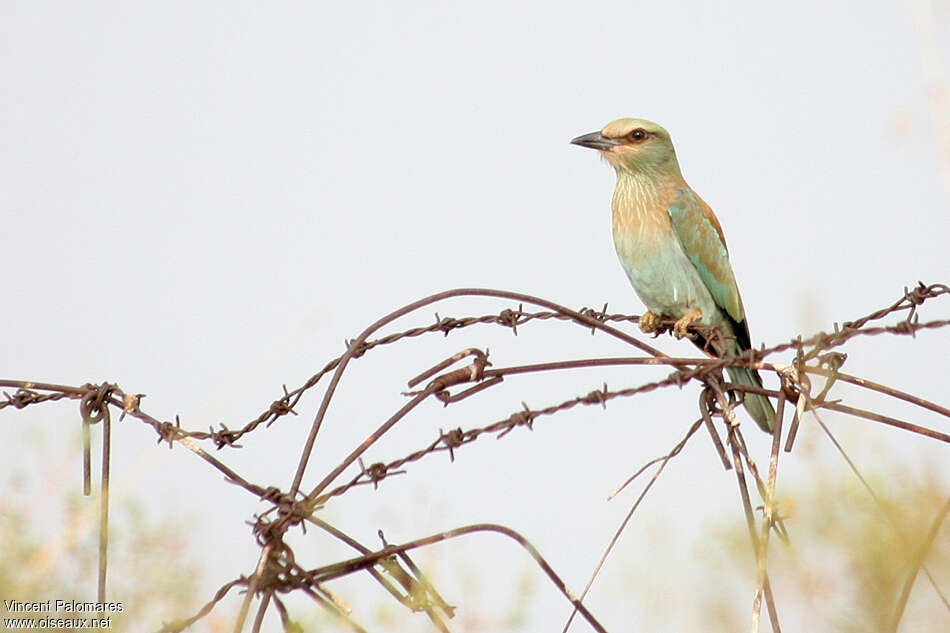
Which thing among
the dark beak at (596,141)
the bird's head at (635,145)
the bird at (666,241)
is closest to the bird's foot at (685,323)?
the bird at (666,241)

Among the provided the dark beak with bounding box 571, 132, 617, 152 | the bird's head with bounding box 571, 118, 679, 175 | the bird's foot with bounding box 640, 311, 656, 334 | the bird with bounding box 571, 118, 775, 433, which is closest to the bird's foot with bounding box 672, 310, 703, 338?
the bird with bounding box 571, 118, 775, 433

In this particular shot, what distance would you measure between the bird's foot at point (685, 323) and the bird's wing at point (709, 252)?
0.64ft

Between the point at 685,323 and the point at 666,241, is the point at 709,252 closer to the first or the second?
the point at 666,241

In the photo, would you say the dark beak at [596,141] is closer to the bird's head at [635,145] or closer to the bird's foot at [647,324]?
the bird's head at [635,145]

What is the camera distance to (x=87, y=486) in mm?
2635

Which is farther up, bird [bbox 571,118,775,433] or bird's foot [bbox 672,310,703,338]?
bird [bbox 571,118,775,433]

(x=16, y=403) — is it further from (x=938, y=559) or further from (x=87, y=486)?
(x=938, y=559)

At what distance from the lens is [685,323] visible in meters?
5.47

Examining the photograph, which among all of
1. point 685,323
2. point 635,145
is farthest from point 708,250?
point 635,145

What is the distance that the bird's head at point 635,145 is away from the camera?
6.08m

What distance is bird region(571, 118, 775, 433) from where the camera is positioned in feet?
18.4

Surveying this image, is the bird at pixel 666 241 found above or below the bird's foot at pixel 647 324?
above

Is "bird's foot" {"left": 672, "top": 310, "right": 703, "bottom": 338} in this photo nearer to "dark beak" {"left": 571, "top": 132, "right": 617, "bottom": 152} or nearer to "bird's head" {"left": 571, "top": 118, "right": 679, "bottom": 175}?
"bird's head" {"left": 571, "top": 118, "right": 679, "bottom": 175}

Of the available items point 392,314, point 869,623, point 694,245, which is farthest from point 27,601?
point 694,245
